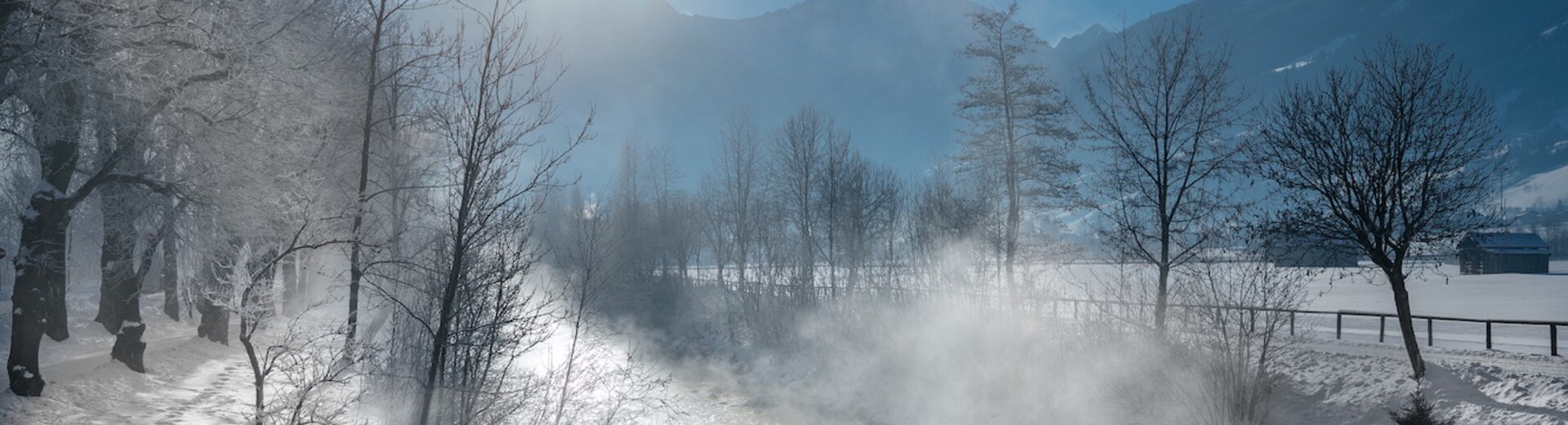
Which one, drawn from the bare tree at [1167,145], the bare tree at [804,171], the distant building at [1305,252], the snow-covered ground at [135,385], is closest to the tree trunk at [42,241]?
the snow-covered ground at [135,385]

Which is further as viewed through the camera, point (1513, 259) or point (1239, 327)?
point (1513, 259)

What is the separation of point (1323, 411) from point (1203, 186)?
448cm

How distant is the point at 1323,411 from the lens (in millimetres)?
14414

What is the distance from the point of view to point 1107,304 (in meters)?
17.0

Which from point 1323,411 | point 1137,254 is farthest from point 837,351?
point 1323,411

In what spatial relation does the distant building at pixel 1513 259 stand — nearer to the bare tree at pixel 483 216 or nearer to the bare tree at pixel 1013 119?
the bare tree at pixel 1013 119

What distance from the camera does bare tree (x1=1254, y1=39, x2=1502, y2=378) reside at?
13820mm

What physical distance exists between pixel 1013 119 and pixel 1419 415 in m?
12.5

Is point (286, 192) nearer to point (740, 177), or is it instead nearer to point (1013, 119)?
point (1013, 119)

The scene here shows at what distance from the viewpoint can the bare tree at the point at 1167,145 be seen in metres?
15.9

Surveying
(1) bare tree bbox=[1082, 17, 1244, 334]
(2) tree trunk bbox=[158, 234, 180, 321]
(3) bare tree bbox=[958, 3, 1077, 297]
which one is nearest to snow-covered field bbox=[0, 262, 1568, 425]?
A: (2) tree trunk bbox=[158, 234, 180, 321]

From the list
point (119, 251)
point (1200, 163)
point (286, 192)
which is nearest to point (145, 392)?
point (119, 251)

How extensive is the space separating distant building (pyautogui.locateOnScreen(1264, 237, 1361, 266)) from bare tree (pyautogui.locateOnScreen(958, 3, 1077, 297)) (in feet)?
24.2

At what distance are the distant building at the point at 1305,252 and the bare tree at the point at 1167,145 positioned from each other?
1.12m
